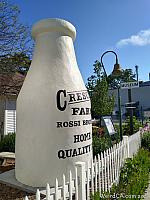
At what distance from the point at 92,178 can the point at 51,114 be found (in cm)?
167

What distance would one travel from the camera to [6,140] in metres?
11.5

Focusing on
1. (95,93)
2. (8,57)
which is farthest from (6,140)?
(95,93)

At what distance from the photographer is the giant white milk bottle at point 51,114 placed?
17.0 feet

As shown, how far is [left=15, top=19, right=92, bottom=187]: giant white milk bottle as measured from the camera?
5172 mm

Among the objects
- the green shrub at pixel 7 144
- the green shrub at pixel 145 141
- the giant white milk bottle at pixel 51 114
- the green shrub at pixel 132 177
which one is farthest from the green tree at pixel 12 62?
the green shrub at pixel 132 177

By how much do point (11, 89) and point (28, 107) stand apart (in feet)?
25.3

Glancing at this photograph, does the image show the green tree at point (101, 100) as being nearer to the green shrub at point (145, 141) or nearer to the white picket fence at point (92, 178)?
the green shrub at point (145, 141)

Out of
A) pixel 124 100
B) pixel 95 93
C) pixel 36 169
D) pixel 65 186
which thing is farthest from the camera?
pixel 124 100

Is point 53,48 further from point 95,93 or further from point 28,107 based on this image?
point 95,93

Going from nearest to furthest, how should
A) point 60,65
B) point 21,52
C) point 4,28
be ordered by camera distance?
point 60,65, point 4,28, point 21,52

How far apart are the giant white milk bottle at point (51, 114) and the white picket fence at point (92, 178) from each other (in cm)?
52

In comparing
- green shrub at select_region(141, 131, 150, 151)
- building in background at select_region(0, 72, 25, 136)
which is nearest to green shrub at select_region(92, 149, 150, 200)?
green shrub at select_region(141, 131, 150, 151)

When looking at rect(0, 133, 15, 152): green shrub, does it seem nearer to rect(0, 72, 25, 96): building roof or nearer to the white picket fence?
rect(0, 72, 25, 96): building roof

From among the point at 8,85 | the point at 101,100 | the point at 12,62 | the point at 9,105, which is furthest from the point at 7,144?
the point at 101,100
